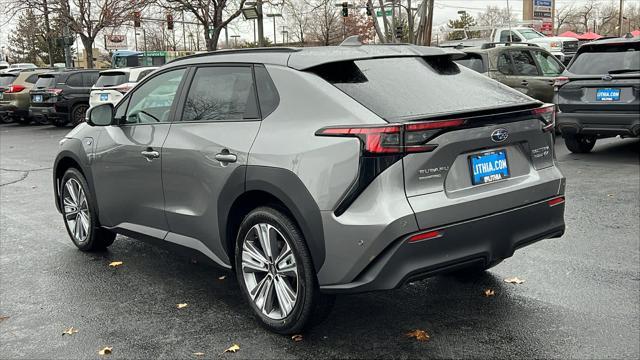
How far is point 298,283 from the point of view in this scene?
3.74 m

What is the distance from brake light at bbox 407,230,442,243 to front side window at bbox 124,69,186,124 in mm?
2192

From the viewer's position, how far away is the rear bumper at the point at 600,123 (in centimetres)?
923

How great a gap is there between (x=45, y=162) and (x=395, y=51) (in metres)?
10.2

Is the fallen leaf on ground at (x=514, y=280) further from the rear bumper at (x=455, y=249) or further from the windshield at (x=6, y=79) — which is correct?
the windshield at (x=6, y=79)

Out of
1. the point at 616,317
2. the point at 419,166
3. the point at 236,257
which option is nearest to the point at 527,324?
the point at 616,317

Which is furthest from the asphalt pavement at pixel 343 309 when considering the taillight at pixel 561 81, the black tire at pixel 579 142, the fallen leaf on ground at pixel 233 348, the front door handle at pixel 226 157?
the black tire at pixel 579 142

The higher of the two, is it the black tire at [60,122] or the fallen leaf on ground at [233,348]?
the black tire at [60,122]

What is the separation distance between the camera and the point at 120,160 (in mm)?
5129

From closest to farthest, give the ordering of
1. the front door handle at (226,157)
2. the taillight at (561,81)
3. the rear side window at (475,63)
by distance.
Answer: the front door handle at (226,157) < the taillight at (561,81) < the rear side window at (475,63)

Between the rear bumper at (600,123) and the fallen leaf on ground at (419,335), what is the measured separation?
661cm

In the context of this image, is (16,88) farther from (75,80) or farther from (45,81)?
(75,80)

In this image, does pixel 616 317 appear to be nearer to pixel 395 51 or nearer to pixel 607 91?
pixel 395 51

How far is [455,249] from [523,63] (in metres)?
9.82

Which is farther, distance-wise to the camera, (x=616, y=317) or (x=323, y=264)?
(x=616, y=317)
